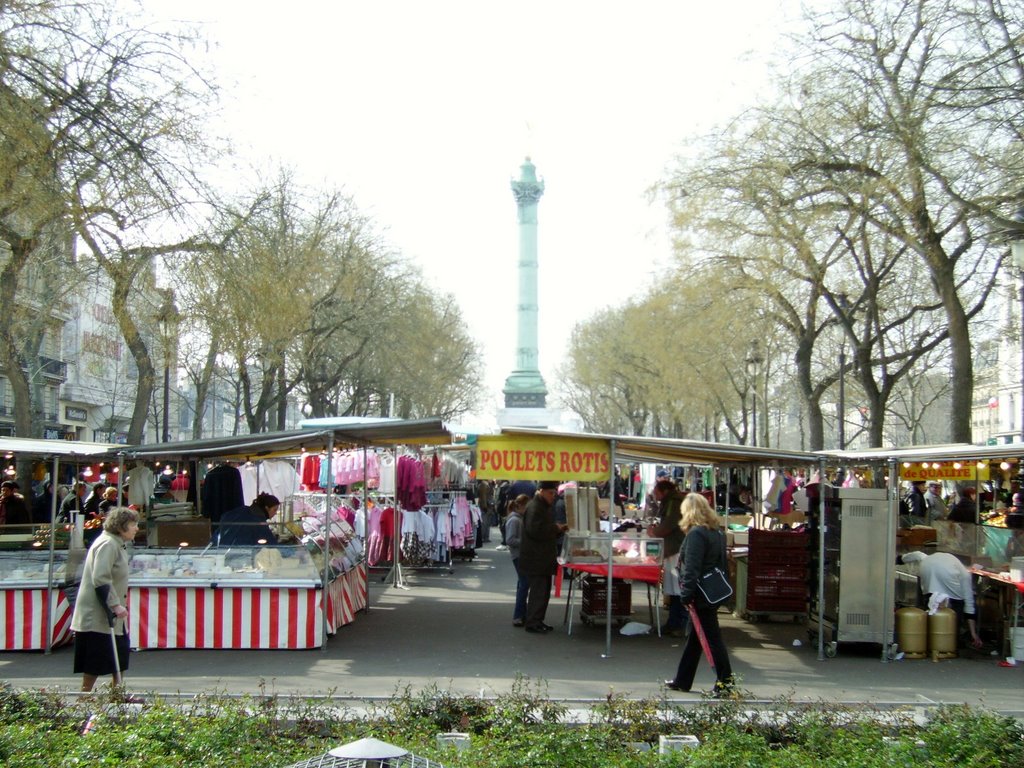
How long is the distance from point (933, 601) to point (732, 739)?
7.09 metres

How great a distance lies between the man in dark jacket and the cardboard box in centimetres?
419

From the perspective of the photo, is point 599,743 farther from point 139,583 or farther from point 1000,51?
point 1000,51

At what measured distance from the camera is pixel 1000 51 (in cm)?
1184

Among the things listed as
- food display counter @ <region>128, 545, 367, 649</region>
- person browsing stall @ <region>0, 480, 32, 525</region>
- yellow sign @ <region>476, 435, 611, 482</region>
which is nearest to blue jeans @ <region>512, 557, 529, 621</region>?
yellow sign @ <region>476, 435, 611, 482</region>

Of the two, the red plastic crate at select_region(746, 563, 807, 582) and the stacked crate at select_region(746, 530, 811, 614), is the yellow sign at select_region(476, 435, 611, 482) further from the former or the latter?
the red plastic crate at select_region(746, 563, 807, 582)

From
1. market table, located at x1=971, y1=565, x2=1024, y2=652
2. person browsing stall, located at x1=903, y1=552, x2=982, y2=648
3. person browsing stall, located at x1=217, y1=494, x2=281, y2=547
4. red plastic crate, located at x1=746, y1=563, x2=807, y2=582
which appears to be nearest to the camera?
market table, located at x1=971, y1=565, x2=1024, y2=652

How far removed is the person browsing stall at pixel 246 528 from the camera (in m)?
12.8

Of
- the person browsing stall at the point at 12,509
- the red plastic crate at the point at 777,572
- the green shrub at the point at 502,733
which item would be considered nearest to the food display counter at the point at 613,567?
the red plastic crate at the point at 777,572

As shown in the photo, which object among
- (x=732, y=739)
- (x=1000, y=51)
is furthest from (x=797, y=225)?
(x=732, y=739)

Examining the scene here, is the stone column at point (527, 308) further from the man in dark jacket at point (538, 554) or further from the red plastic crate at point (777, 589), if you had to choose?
the man in dark jacket at point (538, 554)

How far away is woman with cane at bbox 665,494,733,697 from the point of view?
Answer: 29.6 ft

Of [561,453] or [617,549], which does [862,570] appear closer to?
[617,549]

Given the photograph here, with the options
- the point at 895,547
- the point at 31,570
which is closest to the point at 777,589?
the point at 895,547

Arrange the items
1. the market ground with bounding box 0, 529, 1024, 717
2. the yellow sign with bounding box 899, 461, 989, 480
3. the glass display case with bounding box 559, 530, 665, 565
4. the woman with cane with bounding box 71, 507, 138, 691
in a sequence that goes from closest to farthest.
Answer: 1. the woman with cane with bounding box 71, 507, 138, 691
2. the market ground with bounding box 0, 529, 1024, 717
3. the glass display case with bounding box 559, 530, 665, 565
4. the yellow sign with bounding box 899, 461, 989, 480
